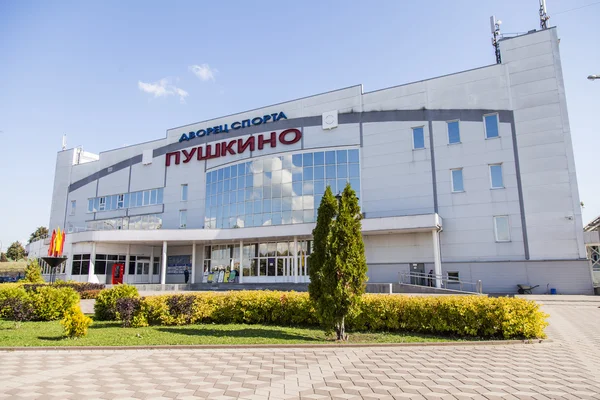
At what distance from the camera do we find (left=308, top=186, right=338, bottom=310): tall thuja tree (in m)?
9.91

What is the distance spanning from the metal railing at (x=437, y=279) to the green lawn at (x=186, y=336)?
50.3ft

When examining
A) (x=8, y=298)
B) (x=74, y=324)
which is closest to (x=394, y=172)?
(x=74, y=324)

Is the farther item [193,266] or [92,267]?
[193,266]

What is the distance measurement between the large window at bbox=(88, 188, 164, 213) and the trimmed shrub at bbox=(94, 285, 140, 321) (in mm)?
24367

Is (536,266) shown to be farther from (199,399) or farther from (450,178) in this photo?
(199,399)

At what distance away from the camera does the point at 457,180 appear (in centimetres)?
2539

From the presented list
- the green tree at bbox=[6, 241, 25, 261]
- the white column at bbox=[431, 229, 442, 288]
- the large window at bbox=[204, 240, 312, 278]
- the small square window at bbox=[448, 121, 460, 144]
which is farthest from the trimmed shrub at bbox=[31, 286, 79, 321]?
the green tree at bbox=[6, 241, 25, 261]

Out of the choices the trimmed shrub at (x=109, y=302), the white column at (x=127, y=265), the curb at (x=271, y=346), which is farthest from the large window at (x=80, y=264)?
the curb at (x=271, y=346)

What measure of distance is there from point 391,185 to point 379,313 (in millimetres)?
17503

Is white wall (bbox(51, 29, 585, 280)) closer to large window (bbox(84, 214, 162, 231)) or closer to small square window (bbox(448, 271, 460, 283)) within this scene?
small square window (bbox(448, 271, 460, 283))

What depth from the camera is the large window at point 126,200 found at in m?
37.0

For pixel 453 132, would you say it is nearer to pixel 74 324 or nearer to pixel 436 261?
pixel 436 261

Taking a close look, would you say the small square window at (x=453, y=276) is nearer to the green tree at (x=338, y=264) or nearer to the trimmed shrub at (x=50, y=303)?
the green tree at (x=338, y=264)

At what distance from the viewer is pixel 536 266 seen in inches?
890
